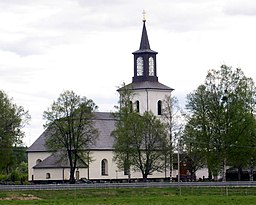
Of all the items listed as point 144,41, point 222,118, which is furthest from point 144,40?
point 222,118

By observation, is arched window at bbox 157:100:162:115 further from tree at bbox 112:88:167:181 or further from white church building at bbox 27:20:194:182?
tree at bbox 112:88:167:181

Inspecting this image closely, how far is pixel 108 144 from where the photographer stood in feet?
355

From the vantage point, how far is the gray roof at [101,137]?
107438 millimetres

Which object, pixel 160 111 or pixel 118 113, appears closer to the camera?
pixel 118 113

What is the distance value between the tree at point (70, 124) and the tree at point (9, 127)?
3.59m

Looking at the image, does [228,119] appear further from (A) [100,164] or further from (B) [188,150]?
(A) [100,164]

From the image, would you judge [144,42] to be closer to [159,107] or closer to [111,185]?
[159,107]

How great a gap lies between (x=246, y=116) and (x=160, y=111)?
29.1m

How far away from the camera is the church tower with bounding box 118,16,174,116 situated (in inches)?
4417

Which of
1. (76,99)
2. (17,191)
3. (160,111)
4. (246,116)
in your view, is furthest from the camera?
(160,111)

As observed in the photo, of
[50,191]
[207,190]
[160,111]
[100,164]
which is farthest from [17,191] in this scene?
Result: [160,111]

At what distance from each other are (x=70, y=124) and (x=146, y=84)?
Result: 22.4 meters

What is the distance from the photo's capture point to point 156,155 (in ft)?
309

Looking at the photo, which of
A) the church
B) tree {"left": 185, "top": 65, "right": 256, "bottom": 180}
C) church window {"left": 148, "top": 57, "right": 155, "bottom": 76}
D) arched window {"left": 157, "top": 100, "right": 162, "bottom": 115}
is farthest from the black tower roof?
tree {"left": 185, "top": 65, "right": 256, "bottom": 180}
